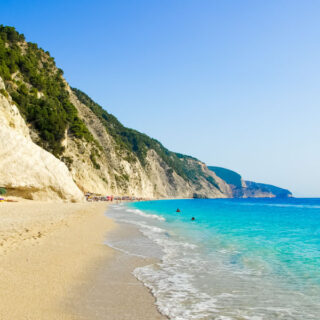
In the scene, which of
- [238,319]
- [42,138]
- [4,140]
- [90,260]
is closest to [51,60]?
[42,138]

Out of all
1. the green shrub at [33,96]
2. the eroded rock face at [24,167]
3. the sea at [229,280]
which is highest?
the green shrub at [33,96]

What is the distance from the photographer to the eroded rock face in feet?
102

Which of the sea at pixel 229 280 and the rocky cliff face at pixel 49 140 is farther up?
the rocky cliff face at pixel 49 140

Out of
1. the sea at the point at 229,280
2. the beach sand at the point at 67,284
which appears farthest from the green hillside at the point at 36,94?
the sea at the point at 229,280

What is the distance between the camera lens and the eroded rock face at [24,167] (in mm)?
30938

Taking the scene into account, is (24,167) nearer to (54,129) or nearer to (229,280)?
(54,129)

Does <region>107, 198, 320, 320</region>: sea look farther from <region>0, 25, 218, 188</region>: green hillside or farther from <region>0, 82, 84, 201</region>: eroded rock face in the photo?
<region>0, 25, 218, 188</region>: green hillside

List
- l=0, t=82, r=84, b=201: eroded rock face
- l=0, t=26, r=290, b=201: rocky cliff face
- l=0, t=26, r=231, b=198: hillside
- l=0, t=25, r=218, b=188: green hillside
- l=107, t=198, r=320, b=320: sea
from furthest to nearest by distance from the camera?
l=0, t=25, r=218, b=188: green hillside < l=0, t=26, r=231, b=198: hillside < l=0, t=26, r=290, b=201: rocky cliff face < l=0, t=82, r=84, b=201: eroded rock face < l=107, t=198, r=320, b=320: sea

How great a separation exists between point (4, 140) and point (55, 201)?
945 cm

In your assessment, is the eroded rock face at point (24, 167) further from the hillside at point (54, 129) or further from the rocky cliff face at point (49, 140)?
the hillside at point (54, 129)

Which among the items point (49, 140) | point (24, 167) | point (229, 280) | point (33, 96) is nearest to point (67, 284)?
point (229, 280)

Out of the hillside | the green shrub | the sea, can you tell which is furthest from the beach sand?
the green shrub

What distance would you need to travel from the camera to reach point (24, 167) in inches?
1264

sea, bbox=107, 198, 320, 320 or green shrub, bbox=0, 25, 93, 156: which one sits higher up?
green shrub, bbox=0, 25, 93, 156
